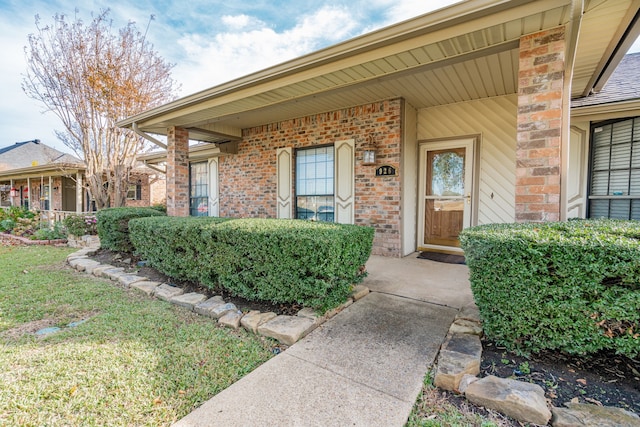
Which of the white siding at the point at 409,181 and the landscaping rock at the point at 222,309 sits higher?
the white siding at the point at 409,181

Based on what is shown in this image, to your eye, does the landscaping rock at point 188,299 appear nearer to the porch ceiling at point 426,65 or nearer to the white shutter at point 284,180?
the porch ceiling at point 426,65

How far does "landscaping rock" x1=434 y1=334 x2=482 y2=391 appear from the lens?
5.65 feet

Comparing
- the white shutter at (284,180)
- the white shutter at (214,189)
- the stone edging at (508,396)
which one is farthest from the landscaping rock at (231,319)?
the white shutter at (214,189)

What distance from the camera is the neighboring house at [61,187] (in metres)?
Answer: 11.8

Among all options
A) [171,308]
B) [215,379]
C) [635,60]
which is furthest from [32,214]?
[635,60]

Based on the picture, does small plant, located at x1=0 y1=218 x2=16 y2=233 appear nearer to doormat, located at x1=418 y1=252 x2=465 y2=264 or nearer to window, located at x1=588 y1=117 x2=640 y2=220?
doormat, located at x1=418 y1=252 x2=465 y2=264

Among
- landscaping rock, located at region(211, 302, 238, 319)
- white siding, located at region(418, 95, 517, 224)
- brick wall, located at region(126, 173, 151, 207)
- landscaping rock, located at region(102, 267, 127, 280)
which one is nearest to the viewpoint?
landscaping rock, located at region(211, 302, 238, 319)

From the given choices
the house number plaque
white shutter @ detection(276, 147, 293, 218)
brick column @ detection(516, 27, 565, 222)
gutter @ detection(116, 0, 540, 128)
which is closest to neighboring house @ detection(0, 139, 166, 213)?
white shutter @ detection(276, 147, 293, 218)

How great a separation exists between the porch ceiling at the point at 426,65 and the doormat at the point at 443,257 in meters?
2.70

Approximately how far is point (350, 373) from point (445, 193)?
4321 mm

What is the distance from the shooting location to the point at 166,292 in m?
3.39

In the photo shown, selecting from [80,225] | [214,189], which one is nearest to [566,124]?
[214,189]

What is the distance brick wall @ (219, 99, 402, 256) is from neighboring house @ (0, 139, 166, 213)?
6111 millimetres

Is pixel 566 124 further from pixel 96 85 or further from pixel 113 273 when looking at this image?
pixel 96 85
